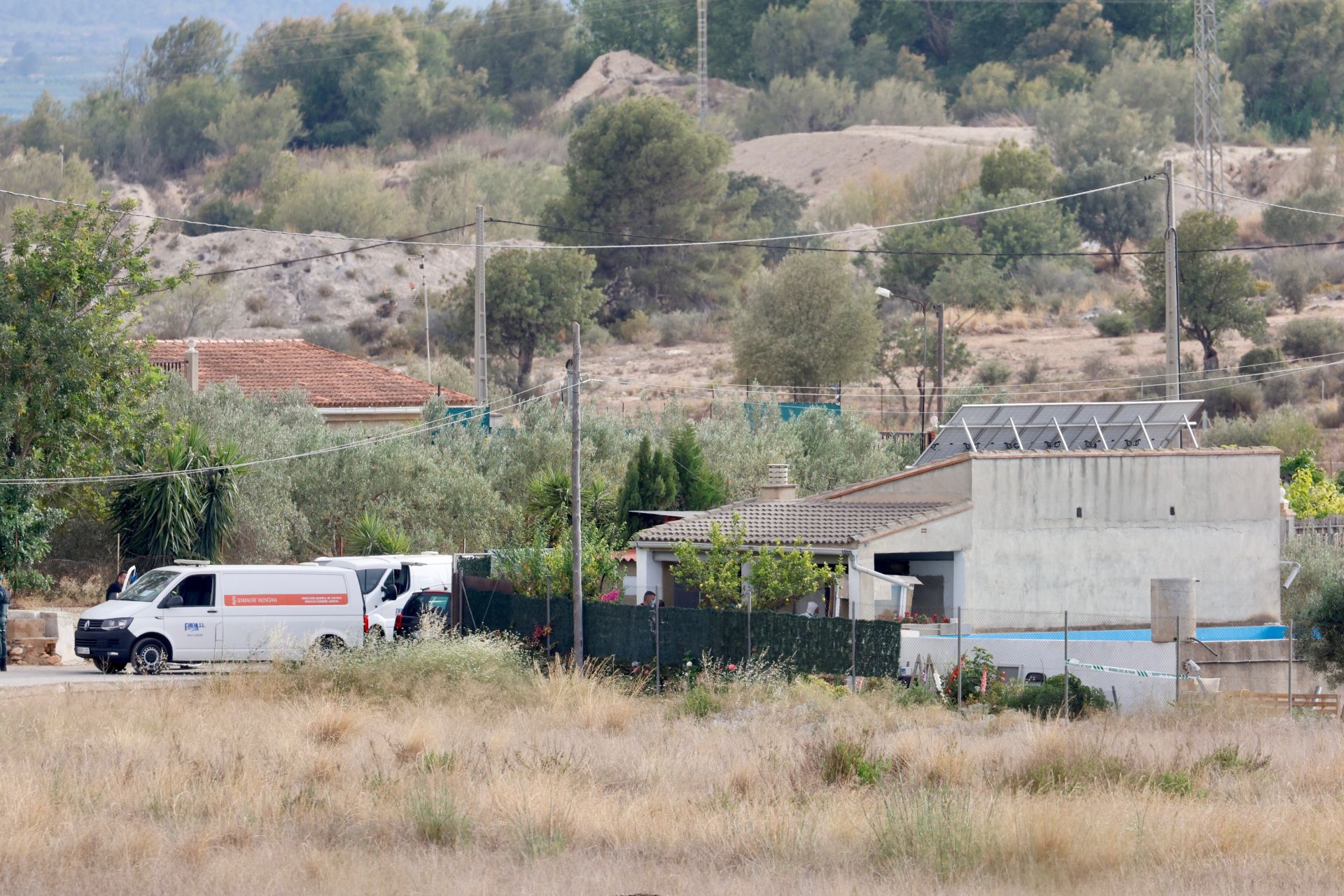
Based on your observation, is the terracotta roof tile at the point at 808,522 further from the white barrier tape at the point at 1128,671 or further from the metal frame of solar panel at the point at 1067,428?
the white barrier tape at the point at 1128,671

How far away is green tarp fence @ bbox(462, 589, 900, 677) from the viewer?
2430 centimetres

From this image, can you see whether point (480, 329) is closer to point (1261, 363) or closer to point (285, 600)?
point (285, 600)

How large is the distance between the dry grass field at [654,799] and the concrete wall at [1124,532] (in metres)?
9.14

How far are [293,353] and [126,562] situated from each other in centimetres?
1745

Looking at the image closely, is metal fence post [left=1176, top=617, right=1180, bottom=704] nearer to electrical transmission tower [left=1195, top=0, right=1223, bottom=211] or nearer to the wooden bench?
A: the wooden bench

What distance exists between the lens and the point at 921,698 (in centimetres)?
2344

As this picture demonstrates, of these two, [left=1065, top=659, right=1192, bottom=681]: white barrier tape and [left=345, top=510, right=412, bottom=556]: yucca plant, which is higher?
[left=345, top=510, right=412, bottom=556]: yucca plant

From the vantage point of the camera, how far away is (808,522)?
30.8 meters

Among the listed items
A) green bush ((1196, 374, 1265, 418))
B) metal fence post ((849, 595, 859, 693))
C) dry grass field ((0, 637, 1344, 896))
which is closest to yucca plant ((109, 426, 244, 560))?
dry grass field ((0, 637, 1344, 896))

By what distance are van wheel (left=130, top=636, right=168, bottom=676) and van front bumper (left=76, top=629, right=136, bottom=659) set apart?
0.12 meters

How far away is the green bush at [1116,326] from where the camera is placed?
67562mm

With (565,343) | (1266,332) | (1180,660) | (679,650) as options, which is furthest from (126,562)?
(1266,332)

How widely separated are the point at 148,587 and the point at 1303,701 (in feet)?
60.3

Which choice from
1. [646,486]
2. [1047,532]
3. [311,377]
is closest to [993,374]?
[311,377]
